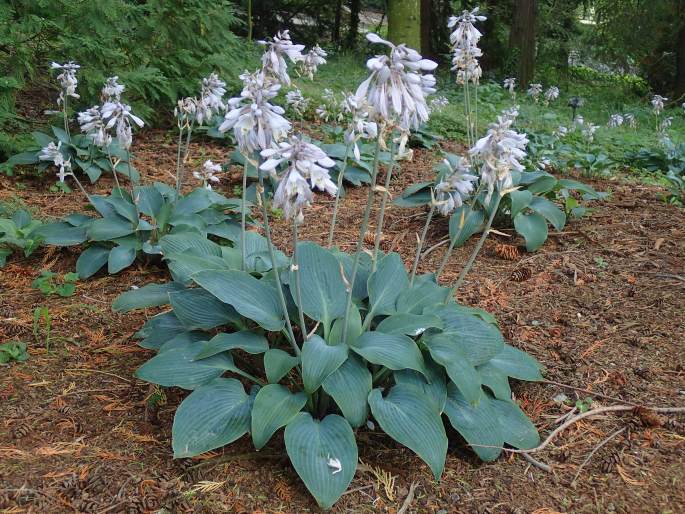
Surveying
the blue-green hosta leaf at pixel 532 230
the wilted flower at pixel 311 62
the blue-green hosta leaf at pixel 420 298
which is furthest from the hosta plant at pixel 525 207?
the blue-green hosta leaf at pixel 420 298

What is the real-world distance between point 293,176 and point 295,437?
1080 millimetres

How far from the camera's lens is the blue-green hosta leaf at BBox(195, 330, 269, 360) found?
107 inches

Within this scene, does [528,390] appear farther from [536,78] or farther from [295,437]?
[536,78]

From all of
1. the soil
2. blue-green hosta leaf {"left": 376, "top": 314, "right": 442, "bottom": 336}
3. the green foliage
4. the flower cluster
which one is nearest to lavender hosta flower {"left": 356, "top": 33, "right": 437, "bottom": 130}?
blue-green hosta leaf {"left": 376, "top": 314, "right": 442, "bottom": 336}

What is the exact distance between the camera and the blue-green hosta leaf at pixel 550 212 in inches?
201

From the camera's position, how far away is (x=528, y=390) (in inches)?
129

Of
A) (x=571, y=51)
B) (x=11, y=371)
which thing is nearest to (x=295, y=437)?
(x=11, y=371)

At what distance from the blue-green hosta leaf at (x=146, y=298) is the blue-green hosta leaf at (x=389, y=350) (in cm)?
117

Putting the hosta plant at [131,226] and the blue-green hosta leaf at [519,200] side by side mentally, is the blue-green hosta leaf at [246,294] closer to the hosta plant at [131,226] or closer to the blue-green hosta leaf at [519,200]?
the hosta plant at [131,226]

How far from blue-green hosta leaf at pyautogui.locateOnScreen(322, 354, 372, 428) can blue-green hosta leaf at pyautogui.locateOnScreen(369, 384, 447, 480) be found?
0.05m

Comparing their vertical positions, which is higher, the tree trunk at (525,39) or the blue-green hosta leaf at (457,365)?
the tree trunk at (525,39)

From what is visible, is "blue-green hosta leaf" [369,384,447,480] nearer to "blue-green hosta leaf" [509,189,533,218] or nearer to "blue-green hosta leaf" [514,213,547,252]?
"blue-green hosta leaf" [514,213,547,252]

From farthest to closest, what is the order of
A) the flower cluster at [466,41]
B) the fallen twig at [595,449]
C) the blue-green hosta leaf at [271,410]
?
the flower cluster at [466,41]
the fallen twig at [595,449]
the blue-green hosta leaf at [271,410]

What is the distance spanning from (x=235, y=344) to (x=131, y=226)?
2.28 metres
